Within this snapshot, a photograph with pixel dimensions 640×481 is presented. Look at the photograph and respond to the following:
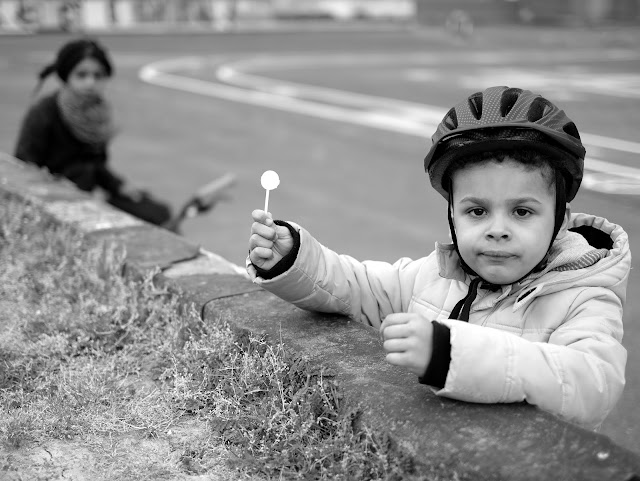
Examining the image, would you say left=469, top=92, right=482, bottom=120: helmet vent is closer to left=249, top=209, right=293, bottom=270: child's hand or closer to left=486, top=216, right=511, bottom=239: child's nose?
left=486, top=216, right=511, bottom=239: child's nose

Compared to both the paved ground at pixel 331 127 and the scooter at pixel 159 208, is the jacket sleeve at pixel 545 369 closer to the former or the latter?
the paved ground at pixel 331 127

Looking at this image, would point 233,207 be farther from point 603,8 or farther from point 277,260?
point 603,8

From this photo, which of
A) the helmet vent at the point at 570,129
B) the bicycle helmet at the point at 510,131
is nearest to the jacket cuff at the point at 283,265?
the bicycle helmet at the point at 510,131

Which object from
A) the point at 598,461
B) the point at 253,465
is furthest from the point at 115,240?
the point at 598,461

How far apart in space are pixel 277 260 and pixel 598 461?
1189 mm

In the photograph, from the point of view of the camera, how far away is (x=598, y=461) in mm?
1886

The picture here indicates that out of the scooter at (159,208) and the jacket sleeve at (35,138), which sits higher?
the jacket sleeve at (35,138)

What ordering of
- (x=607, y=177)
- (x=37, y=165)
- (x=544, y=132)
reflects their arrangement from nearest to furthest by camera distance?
(x=544, y=132)
(x=37, y=165)
(x=607, y=177)

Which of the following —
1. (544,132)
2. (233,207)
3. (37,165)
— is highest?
(544,132)

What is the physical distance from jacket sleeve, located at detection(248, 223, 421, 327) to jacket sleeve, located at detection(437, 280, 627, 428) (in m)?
0.69

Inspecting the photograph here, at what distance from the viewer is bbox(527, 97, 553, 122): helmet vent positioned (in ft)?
7.84

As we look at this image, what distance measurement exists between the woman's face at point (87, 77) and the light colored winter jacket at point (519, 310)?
3.91 meters

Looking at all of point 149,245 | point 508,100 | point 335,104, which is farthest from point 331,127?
point 508,100

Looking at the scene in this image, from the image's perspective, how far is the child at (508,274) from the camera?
2121mm
